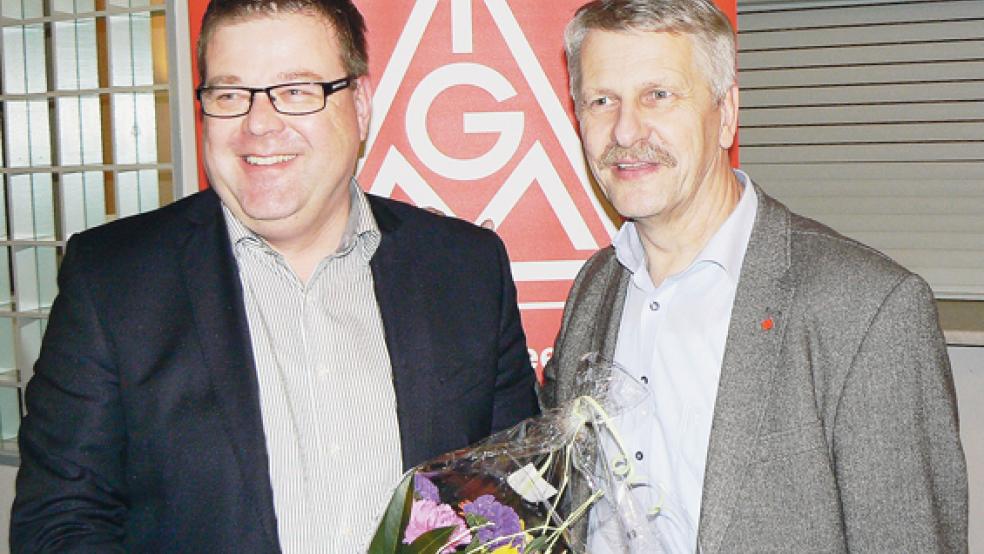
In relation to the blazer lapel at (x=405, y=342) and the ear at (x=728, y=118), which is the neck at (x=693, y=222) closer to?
the ear at (x=728, y=118)

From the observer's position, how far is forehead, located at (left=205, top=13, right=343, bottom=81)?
1.71m

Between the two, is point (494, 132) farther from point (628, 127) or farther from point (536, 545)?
point (536, 545)

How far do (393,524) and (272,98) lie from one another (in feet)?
2.67

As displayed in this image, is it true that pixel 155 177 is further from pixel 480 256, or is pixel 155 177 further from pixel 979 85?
pixel 979 85

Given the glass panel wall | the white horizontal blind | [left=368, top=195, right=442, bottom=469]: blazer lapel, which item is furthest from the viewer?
the white horizontal blind

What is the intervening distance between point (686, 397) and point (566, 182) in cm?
91

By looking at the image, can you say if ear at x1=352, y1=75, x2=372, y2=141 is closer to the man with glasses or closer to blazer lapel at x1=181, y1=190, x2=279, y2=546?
the man with glasses

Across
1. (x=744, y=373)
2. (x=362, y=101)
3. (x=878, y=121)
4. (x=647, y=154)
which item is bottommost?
(x=744, y=373)

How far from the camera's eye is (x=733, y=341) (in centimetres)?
171

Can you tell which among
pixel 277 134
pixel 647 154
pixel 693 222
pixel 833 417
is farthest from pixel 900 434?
pixel 277 134

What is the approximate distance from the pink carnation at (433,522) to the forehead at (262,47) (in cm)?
83

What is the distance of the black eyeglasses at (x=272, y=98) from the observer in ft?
5.65

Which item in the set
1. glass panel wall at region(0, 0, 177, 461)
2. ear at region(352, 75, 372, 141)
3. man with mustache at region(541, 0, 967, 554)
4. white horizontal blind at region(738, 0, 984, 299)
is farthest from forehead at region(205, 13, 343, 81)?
white horizontal blind at region(738, 0, 984, 299)

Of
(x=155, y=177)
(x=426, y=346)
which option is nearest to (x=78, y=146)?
(x=155, y=177)
